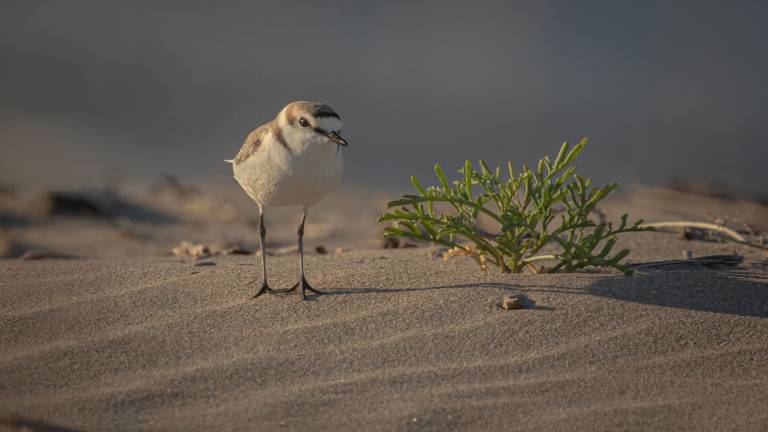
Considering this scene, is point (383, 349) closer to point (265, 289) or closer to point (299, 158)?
point (265, 289)

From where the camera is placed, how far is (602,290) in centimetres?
389

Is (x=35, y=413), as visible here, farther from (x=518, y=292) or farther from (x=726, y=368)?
(x=726, y=368)

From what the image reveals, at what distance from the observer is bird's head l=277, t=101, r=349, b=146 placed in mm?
3760

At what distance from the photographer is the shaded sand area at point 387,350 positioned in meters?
2.92

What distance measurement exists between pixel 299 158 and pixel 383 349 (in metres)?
0.99

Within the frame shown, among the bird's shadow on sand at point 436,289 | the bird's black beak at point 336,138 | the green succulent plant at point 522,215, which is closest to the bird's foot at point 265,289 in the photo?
the bird's shadow on sand at point 436,289

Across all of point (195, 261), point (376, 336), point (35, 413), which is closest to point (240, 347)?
point (376, 336)

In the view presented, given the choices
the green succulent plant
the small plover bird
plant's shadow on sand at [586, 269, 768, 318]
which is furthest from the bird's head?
plant's shadow on sand at [586, 269, 768, 318]

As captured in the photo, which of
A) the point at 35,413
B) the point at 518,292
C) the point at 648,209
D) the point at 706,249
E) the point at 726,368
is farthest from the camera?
the point at 648,209

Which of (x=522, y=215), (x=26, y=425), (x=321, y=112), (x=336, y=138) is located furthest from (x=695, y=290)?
(x=26, y=425)

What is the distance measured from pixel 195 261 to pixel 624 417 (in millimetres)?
2707

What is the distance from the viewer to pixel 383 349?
3385 millimetres

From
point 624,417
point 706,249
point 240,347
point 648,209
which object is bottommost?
point 624,417

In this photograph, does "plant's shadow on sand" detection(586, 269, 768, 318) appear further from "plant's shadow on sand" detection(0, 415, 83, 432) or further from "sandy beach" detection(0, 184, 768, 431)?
"plant's shadow on sand" detection(0, 415, 83, 432)
